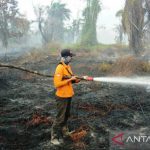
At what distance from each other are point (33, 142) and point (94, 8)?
41919 mm

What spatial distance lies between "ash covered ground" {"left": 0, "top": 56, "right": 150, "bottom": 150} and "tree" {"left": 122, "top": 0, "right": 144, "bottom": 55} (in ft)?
38.8

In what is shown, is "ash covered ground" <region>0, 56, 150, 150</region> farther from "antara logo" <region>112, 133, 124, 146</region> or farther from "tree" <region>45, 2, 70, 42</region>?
"tree" <region>45, 2, 70, 42</region>

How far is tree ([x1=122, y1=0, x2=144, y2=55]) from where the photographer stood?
24.9 metres

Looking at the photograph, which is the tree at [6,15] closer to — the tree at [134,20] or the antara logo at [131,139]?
the tree at [134,20]

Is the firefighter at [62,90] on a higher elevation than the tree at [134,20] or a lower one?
lower

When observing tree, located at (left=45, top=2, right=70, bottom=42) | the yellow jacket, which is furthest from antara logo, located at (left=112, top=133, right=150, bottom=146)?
tree, located at (left=45, top=2, right=70, bottom=42)

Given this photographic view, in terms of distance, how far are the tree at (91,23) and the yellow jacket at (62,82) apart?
40.1 metres

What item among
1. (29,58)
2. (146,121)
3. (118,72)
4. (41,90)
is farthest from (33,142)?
(29,58)

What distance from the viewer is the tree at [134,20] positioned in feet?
81.7

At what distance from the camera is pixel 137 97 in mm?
11570

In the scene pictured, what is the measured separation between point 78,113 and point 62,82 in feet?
10.1

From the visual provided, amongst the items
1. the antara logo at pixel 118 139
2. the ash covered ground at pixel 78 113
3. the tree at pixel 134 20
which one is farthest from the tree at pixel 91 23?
the antara logo at pixel 118 139

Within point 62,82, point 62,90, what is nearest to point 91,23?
point 62,90

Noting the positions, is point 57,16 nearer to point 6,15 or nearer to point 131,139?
point 6,15
